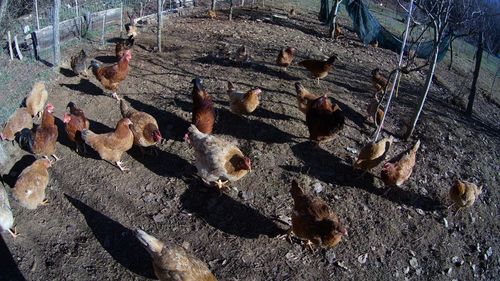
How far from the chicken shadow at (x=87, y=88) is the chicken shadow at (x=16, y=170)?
221 cm

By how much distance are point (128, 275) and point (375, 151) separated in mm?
4045

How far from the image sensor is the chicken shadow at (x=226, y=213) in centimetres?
529

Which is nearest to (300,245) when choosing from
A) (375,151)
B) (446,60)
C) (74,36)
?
(375,151)

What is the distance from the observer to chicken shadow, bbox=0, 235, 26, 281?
458 cm

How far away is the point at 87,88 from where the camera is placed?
8.30 metres

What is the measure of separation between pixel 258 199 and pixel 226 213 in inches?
22.2

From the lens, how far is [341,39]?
1329 centimetres

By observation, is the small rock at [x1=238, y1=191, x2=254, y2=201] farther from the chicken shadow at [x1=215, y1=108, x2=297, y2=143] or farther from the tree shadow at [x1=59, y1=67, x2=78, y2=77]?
the tree shadow at [x1=59, y1=67, x2=78, y2=77]

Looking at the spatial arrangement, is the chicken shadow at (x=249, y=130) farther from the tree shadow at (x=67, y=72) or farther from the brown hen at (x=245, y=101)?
the tree shadow at (x=67, y=72)

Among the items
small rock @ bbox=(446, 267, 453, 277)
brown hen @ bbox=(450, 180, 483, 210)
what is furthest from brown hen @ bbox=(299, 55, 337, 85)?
small rock @ bbox=(446, 267, 453, 277)

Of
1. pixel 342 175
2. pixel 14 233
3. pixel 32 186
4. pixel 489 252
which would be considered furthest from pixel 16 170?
pixel 489 252

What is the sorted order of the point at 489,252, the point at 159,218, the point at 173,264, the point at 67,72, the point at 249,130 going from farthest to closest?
the point at 67,72 < the point at 249,130 < the point at 489,252 < the point at 159,218 < the point at 173,264

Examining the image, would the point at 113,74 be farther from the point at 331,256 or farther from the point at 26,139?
the point at 331,256

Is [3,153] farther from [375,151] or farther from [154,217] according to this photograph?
[375,151]
